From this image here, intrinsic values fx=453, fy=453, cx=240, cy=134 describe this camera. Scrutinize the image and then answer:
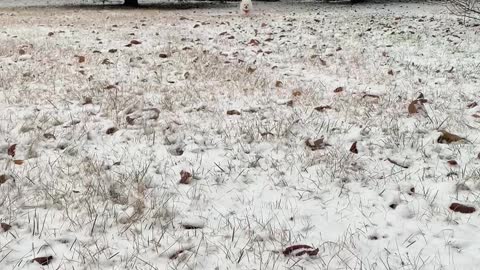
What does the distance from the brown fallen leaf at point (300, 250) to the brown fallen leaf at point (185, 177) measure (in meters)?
1.11

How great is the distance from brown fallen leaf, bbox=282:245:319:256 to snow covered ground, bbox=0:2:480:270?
11mm

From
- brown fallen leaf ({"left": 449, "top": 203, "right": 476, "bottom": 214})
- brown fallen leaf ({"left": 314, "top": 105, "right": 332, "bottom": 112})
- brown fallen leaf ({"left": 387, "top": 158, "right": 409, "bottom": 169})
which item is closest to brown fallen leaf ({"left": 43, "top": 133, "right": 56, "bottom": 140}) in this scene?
brown fallen leaf ({"left": 314, "top": 105, "right": 332, "bottom": 112})

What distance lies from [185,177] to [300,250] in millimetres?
1185

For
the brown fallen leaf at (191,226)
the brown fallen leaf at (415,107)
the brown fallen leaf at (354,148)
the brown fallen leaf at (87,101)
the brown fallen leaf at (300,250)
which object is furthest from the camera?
the brown fallen leaf at (87,101)

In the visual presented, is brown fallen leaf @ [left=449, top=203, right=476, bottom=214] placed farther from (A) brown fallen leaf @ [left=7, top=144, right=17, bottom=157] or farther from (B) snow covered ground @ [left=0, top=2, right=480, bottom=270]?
(A) brown fallen leaf @ [left=7, top=144, right=17, bottom=157]

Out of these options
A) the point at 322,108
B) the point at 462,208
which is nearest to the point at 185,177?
the point at 462,208

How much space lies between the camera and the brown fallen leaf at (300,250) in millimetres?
2514

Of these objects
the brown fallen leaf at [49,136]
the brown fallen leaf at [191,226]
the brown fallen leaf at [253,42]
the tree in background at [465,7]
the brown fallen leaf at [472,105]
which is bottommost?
the brown fallen leaf at [191,226]

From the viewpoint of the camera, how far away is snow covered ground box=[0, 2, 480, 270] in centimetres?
258

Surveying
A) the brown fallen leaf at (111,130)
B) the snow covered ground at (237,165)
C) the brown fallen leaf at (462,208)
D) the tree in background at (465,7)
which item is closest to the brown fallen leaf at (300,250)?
the snow covered ground at (237,165)

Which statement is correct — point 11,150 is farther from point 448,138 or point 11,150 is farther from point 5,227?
point 448,138

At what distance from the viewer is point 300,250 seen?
254 centimetres

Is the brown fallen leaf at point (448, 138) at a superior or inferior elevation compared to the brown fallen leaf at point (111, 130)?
superior

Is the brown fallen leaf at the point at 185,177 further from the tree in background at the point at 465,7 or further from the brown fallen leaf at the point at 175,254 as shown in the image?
the tree in background at the point at 465,7
